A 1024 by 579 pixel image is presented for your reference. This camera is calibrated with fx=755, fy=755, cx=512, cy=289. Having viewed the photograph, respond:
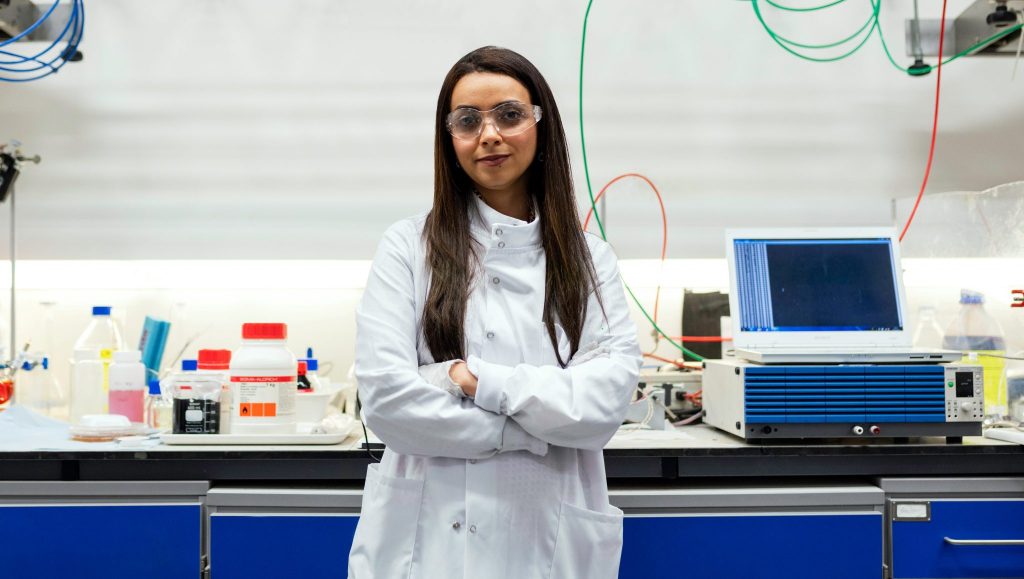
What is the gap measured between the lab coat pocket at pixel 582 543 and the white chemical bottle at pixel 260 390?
29.2 inches

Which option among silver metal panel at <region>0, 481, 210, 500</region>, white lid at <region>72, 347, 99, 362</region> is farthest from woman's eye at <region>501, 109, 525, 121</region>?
white lid at <region>72, 347, 99, 362</region>

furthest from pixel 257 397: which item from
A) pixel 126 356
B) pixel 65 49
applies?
pixel 65 49

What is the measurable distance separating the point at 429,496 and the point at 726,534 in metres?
0.70

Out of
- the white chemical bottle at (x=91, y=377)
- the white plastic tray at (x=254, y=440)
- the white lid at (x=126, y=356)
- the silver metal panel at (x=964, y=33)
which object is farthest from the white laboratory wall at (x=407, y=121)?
the white plastic tray at (x=254, y=440)

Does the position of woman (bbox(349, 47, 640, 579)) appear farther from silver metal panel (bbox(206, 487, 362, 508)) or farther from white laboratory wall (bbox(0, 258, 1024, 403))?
white laboratory wall (bbox(0, 258, 1024, 403))

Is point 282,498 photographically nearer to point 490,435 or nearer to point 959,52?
point 490,435

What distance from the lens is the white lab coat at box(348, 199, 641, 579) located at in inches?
44.8

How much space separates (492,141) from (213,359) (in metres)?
0.96

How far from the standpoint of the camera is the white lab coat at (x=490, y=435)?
1.14 metres

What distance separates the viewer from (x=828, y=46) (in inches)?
97.3

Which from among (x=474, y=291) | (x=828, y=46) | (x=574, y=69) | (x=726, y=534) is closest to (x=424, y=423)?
(x=474, y=291)

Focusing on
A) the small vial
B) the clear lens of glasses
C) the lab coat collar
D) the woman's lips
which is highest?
the clear lens of glasses

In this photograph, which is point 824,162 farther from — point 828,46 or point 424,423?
point 424,423

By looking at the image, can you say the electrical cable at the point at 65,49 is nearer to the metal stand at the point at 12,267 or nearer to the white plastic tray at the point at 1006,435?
the metal stand at the point at 12,267
